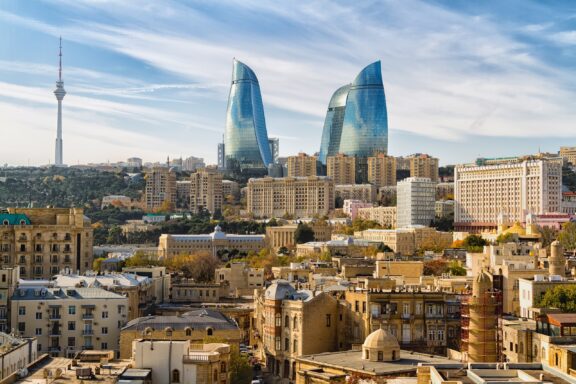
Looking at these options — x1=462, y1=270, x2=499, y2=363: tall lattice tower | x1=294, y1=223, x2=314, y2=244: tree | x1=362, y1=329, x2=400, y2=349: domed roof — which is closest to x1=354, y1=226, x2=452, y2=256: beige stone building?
x1=294, y1=223, x2=314, y2=244: tree

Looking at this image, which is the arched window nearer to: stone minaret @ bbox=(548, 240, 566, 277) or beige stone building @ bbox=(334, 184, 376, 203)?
stone minaret @ bbox=(548, 240, 566, 277)

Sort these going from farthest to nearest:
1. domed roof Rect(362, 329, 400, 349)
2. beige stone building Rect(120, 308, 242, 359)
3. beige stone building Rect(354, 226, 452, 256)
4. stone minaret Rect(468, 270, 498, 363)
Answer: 1. beige stone building Rect(354, 226, 452, 256)
2. beige stone building Rect(120, 308, 242, 359)
3. domed roof Rect(362, 329, 400, 349)
4. stone minaret Rect(468, 270, 498, 363)

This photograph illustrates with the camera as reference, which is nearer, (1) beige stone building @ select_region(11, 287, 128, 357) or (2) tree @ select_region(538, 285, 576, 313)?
(2) tree @ select_region(538, 285, 576, 313)

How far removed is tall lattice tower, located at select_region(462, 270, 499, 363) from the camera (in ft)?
124

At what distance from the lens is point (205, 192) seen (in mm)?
180375

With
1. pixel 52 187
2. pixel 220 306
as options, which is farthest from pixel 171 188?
pixel 220 306

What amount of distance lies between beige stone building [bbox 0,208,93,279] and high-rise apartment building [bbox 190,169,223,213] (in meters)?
108

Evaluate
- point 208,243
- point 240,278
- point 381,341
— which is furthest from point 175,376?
point 208,243

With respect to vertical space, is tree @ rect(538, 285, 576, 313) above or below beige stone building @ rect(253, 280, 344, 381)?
above

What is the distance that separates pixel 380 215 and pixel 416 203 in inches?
445

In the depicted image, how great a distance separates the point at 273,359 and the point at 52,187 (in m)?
131

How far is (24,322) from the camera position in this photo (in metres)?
49.7

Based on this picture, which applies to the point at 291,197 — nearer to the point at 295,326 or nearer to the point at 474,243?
the point at 474,243

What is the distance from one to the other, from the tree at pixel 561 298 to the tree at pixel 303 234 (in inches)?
3342
